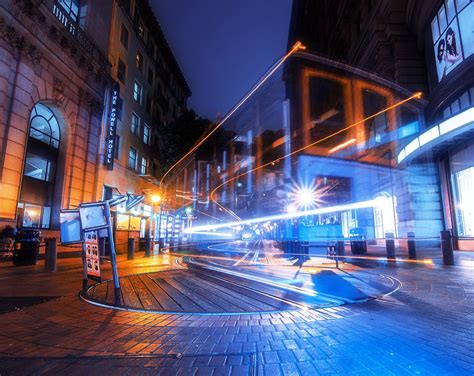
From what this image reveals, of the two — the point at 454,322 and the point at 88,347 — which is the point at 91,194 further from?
the point at 454,322

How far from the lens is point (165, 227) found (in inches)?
1070

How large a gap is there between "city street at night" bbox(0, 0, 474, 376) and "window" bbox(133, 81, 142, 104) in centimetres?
22

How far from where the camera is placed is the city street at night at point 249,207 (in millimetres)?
3438

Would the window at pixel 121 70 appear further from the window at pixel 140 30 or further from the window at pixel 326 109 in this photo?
the window at pixel 326 109

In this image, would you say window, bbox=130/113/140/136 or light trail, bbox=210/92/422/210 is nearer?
light trail, bbox=210/92/422/210

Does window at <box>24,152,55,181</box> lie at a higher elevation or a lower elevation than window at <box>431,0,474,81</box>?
lower

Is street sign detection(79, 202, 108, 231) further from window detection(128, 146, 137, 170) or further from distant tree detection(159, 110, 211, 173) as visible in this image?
distant tree detection(159, 110, 211, 173)

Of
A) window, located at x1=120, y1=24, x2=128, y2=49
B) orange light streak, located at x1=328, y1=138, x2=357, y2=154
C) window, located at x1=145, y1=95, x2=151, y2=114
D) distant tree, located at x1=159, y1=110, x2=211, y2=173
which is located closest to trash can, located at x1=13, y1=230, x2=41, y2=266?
window, located at x1=120, y1=24, x2=128, y2=49

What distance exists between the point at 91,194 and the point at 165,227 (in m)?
8.57

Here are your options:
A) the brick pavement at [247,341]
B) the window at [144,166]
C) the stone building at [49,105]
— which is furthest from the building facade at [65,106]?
the brick pavement at [247,341]

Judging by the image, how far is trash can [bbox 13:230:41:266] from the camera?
1167cm

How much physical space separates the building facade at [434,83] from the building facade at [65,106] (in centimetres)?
1967

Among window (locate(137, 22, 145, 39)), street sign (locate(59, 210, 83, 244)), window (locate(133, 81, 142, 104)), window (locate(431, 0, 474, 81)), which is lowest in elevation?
street sign (locate(59, 210, 83, 244))

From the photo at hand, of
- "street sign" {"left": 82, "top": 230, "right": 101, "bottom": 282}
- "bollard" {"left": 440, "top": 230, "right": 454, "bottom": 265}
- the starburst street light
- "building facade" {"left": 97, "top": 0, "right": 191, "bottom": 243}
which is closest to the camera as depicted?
"street sign" {"left": 82, "top": 230, "right": 101, "bottom": 282}
